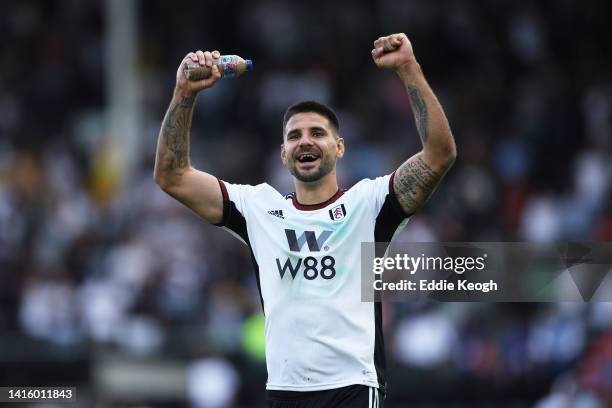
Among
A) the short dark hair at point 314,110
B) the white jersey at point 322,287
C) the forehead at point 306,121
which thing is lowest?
the white jersey at point 322,287

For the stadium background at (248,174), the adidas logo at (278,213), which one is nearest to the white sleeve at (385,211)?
the adidas logo at (278,213)

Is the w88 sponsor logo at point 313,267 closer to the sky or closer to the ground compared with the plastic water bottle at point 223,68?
closer to the ground

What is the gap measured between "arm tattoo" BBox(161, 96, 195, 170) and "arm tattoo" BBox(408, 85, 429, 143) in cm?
127

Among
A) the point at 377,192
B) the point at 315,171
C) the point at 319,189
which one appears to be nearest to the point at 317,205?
the point at 319,189

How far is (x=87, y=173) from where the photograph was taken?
70.3 ft

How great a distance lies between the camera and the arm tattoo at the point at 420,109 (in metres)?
7.29

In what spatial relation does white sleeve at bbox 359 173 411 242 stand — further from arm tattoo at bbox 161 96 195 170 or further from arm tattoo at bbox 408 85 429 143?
arm tattoo at bbox 161 96 195 170

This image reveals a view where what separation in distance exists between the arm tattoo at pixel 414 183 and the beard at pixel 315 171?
1.27 ft

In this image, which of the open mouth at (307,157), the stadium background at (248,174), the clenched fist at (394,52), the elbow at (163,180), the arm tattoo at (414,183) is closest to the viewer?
the clenched fist at (394,52)

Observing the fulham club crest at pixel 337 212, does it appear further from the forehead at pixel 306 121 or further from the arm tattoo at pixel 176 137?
the arm tattoo at pixel 176 137

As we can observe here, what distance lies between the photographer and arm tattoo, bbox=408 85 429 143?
7289 millimetres

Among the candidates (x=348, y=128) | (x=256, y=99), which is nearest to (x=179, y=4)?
(x=256, y=99)

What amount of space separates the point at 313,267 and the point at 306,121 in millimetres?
863

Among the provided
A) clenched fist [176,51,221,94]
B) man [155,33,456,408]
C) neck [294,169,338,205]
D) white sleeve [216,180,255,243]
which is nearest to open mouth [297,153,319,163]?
man [155,33,456,408]
